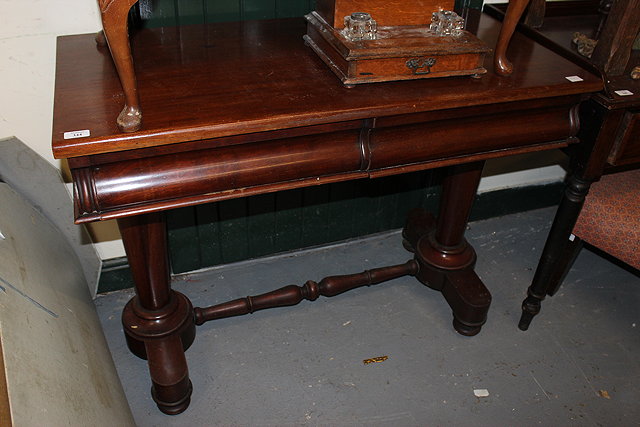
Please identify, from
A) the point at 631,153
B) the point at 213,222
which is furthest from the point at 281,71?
the point at 631,153

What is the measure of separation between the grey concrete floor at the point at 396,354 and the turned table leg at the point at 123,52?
1.19m

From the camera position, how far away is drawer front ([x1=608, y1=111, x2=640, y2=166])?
185 cm

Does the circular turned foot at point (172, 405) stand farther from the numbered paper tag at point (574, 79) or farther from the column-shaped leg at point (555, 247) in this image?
the numbered paper tag at point (574, 79)

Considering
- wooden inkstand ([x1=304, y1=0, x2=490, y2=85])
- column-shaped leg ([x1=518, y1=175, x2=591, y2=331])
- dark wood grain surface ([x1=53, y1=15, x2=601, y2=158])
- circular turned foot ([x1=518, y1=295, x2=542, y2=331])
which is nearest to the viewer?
dark wood grain surface ([x1=53, y1=15, x2=601, y2=158])

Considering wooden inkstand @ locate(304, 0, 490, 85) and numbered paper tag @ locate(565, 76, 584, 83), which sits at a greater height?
wooden inkstand @ locate(304, 0, 490, 85)

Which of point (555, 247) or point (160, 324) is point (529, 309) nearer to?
point (555, 247)

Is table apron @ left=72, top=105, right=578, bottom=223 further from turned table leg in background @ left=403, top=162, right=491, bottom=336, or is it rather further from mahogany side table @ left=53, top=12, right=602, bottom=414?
turned table leg in background @ left=403, top=162, right=491, bottom=336

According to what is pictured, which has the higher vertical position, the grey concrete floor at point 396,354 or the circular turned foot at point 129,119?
the circular turned foot at point 129,119

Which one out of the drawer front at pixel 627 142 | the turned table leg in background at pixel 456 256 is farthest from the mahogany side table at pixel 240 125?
the turned table leg in background at pixel 456 256

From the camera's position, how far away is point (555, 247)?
220 cm

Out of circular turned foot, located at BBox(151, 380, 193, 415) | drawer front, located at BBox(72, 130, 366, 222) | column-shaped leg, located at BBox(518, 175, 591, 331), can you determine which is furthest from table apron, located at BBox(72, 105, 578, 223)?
circular turned foot, located at BBox(151, 380, 193, 415)

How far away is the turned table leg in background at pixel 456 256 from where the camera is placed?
2.24 metres

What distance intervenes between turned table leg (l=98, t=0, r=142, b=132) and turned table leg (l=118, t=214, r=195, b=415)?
56 centimetres

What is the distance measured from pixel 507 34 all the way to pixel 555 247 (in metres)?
0.92
